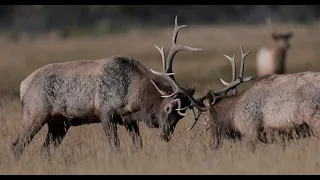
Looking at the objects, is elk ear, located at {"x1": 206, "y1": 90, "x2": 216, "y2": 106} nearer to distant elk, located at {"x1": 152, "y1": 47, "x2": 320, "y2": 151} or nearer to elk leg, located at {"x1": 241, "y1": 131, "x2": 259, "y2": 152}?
distant elk, located at {"x1": 152, "y1": 47, "x2": 320, "y2": 151}

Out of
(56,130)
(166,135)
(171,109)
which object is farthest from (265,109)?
(56,130)

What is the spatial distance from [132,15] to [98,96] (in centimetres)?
5436

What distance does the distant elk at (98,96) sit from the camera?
11.8 metres

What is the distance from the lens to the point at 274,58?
86.6 feet

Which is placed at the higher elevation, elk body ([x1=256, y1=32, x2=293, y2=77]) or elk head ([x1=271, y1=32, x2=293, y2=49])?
elk head ([x1=271, y1=32, x2=293, y2=49])

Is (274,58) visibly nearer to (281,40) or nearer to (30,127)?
(281,40)

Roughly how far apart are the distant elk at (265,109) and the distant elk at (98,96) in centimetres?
53

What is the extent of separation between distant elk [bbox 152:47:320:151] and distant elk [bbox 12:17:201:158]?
21.0 inches

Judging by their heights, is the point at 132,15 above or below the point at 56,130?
above

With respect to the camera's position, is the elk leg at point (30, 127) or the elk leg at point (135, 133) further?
the elk leg at point (30, 127)

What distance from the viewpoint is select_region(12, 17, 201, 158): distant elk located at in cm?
1180

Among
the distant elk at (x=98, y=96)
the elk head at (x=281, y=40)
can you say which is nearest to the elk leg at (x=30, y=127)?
the distant elk at (x=98, y=96)

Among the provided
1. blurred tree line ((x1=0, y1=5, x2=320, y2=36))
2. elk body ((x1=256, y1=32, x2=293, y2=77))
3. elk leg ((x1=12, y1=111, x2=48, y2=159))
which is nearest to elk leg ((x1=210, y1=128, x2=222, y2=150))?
elk leg ((x1=12, y1=111, x2=48, y2=159))

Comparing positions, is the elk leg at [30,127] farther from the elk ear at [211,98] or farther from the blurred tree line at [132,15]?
the blurred tree line at [132,15]
